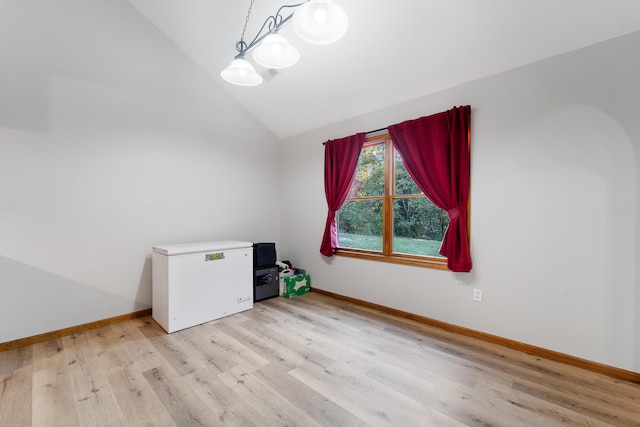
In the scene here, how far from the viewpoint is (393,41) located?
2.29 metres

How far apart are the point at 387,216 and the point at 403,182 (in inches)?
16.4

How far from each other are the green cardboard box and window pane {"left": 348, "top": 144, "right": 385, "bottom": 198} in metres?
1.32

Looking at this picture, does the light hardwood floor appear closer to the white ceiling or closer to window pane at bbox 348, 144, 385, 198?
window pane at bbox 348, 144, 385, 198

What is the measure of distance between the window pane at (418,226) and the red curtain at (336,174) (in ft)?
2.22

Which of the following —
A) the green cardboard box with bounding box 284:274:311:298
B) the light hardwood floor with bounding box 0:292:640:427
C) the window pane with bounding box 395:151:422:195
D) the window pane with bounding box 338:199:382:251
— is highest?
the window pane with bounding box 395:151:422:195

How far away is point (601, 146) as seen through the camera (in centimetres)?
187

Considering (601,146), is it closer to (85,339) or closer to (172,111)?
(172,111)

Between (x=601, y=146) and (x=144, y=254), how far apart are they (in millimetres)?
4087

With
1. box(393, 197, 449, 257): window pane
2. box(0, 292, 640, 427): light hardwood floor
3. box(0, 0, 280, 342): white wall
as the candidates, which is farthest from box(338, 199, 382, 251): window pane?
box(0, 0, 280, 342): white wall

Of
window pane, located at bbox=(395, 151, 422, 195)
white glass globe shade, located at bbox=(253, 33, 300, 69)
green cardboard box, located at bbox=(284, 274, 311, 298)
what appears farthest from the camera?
green cardboard box, located at bbox=(284, 274, 311, 298)

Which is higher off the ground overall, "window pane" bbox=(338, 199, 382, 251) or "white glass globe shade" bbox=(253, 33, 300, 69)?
"white glass globe shade" bbox=(253, 33, 300, 69)

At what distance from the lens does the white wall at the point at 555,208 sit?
180 centimetres

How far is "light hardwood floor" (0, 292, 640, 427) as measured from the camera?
4.84 feet

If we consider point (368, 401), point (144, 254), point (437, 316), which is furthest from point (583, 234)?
point (144, 254)
